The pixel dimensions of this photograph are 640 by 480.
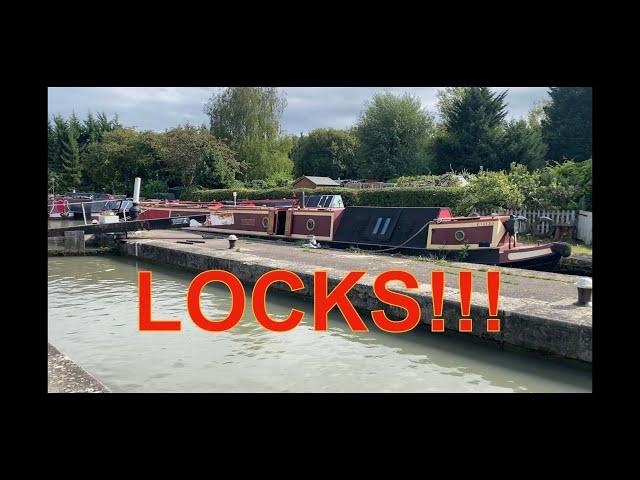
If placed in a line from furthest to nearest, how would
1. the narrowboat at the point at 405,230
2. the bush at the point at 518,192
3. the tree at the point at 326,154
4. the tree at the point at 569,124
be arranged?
the tree at the point at 326,154
the tree at the point at 569,124
the bush at the point at 518,192
the narrowboat at the point at 405,230

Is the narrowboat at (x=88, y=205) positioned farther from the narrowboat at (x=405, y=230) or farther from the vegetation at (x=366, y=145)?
the narrowboat at (x=405, y=230)

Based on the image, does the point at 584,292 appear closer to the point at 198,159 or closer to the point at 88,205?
the point at 88,205

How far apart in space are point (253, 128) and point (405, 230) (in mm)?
24402

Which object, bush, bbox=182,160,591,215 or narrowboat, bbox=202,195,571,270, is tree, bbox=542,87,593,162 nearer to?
bush, bbox=182,160,591,215

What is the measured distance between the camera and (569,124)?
1273 inches

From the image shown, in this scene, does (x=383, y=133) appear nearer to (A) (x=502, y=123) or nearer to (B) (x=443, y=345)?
(A) (x=502, y=123)

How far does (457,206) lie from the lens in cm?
1529

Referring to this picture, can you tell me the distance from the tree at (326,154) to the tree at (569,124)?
15.6m

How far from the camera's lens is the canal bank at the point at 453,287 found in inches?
193

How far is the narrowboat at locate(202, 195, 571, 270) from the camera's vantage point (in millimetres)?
9555

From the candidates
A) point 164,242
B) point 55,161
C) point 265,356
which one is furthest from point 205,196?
point 265,356

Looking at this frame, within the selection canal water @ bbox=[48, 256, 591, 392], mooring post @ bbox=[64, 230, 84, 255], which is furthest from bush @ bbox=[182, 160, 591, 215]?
mooring post @ bbox=[64, 230, 84, 255]

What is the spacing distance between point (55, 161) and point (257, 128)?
64.3 feet

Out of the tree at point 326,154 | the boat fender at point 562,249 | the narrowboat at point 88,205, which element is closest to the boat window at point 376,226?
the boat fender at point 562,249
